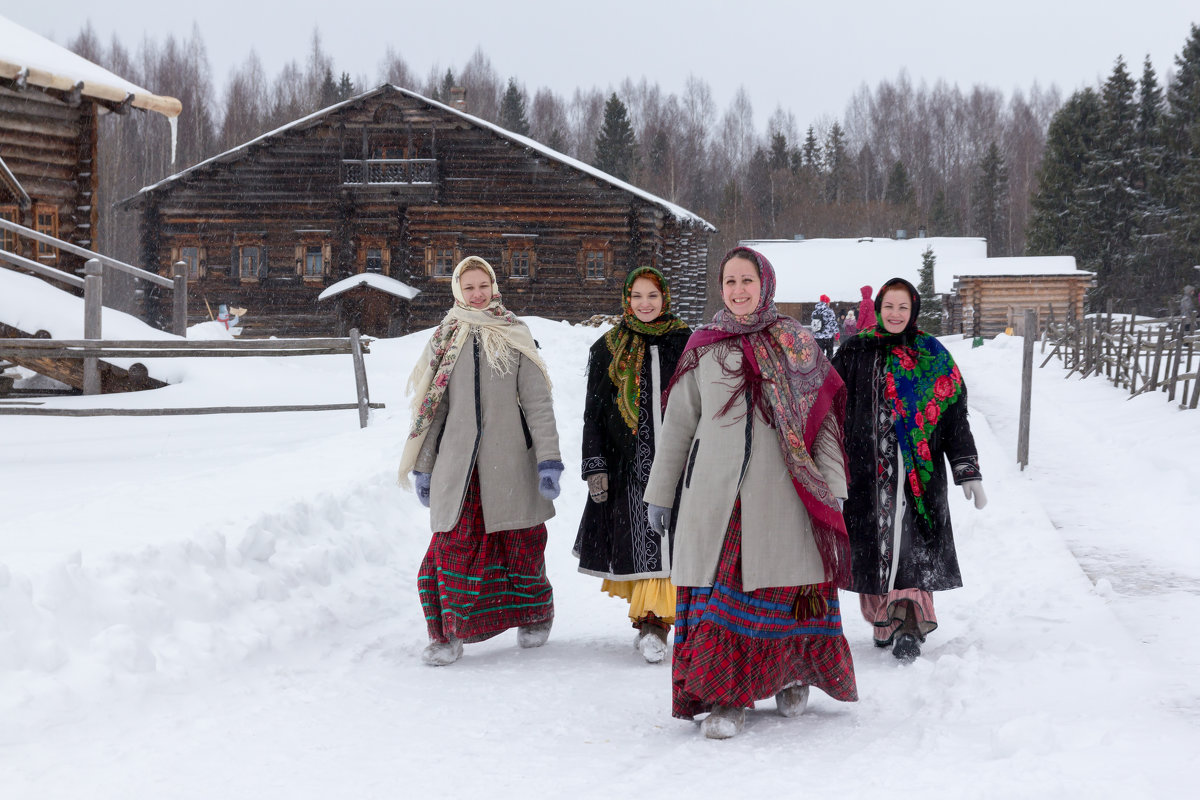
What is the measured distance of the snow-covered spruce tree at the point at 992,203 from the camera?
6738 centimetres

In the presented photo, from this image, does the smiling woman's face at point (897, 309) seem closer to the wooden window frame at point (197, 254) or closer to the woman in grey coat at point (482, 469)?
the woman in grey coat at point (482, 469)

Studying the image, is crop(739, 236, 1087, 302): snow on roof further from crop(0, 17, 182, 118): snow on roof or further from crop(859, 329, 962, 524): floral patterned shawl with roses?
crop(859, 329, 962, 524): floral patterned shawl with roses

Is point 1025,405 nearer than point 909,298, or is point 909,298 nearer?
point 909,298

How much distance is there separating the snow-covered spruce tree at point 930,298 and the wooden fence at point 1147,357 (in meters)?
21.9

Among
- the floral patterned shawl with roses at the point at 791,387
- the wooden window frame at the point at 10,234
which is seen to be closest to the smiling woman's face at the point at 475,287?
the floral patterned shawl with roses at the point at 791,387

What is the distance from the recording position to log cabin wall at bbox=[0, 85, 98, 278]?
16.0 meters

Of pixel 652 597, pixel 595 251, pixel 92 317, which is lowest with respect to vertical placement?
pixel 652 597

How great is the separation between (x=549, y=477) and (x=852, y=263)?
4676cm

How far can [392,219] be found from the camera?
27062 mm

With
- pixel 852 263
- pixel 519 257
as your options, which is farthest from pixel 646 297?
pixel 852 263

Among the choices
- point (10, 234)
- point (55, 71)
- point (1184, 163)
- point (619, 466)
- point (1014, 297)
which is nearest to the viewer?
point (619, 466)

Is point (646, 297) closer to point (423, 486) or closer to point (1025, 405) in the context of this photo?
point (423, 486)

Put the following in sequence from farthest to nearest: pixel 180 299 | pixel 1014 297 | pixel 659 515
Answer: pixel 1014 297
pixel 180 299
pixel 659 515

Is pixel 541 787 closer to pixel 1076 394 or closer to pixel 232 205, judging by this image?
pixel 1076 394
